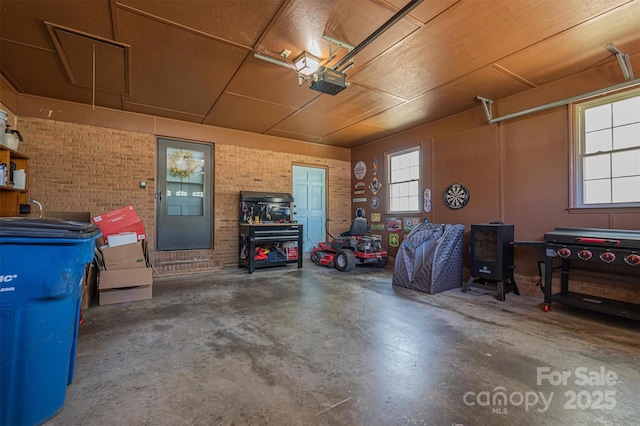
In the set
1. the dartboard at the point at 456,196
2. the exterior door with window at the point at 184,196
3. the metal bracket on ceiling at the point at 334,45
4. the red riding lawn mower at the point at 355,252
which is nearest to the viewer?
the metal bracket on ceiling at the point at 334,45

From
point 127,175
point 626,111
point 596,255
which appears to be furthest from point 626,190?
point 127,175

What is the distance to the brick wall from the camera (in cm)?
499

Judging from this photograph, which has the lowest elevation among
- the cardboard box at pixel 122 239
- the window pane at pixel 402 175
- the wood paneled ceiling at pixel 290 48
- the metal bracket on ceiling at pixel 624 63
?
the cardboard box at pixel 122 239

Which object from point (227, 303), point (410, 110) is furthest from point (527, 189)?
point (227, 303)

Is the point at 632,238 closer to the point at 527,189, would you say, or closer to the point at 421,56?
the point at 527,189

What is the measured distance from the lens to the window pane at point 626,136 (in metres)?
3.73

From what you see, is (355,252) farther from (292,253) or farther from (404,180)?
(404,180)

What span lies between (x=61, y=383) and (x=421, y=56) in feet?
15.3

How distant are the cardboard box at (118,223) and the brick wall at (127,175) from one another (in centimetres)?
152

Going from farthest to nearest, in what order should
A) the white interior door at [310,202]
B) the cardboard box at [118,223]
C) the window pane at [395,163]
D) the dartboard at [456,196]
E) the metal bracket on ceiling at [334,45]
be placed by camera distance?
the white interior door at [310,202], the window pane at [395,163], the dartboard at [456,196], the cardboard box at [118,223], the metal bracket on ceiling at [334,45]

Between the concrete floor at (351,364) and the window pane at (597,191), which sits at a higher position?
the window pane at (597,191)

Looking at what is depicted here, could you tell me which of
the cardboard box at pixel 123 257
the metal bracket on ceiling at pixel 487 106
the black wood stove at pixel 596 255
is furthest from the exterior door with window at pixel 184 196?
the black wood stove at pixel 596 255

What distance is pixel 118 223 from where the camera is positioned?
427 cm

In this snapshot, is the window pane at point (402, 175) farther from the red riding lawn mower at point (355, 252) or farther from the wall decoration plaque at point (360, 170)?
the red riding lawn mower at point (355, 252)
